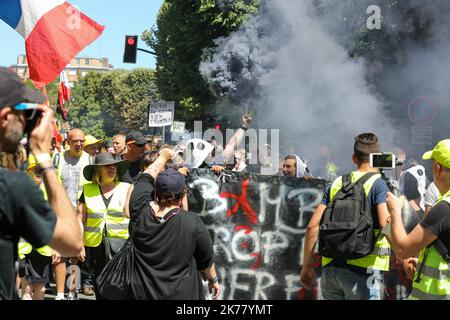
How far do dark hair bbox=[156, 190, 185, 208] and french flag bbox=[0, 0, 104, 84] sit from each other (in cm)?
275

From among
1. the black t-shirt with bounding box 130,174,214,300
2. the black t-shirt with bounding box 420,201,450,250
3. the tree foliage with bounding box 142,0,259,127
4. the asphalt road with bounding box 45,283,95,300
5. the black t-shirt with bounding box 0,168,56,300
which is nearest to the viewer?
the black t-shirt with bounding box 0,168,56,300

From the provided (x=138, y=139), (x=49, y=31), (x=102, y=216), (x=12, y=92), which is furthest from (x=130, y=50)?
(x=12, y=92)

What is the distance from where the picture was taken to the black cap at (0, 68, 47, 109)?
6.98 feet

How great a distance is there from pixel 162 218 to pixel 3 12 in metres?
3.66

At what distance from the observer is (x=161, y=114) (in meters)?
14.1

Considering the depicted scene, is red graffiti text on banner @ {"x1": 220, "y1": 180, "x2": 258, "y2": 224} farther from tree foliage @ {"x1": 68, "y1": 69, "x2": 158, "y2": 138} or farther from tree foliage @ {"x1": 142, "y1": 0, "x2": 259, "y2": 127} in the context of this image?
tree foliage @ {"x1": 68, "y1": 69, "x2": 158, "y2": 138}

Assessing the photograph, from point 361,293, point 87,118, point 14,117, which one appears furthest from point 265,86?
point 87,118

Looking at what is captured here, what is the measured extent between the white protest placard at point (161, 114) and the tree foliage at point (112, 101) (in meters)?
60.2

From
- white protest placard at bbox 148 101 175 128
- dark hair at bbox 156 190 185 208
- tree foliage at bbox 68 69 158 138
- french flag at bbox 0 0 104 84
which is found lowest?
dark hair at bbox 156 190 185 208

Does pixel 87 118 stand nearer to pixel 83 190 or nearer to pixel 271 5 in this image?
pixel 271 5

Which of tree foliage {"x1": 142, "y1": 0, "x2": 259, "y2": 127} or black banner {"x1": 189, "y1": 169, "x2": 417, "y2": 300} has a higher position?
tree foliage {"x1": 142, "y1": 0, "x2": 259, "y2": 127}

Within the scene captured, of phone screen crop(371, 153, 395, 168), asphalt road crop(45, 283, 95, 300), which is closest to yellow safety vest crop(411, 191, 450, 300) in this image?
phone screen crop(371, 153, 395, 168)

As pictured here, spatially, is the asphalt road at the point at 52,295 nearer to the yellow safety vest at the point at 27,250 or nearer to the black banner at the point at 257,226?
the yellow safety vest at the point at 27,250

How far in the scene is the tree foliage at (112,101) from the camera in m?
80.5
